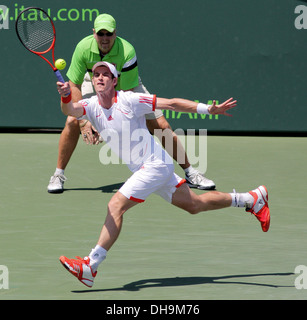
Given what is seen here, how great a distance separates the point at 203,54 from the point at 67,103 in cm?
700

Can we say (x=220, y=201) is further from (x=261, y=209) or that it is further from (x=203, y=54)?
(x=203, y=54)

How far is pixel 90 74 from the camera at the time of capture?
952cm

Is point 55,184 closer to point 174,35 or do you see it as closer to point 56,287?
point 56,287

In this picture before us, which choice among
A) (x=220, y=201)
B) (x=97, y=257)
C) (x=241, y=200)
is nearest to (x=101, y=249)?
(x=97, y=257)

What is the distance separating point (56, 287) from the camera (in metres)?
6.04

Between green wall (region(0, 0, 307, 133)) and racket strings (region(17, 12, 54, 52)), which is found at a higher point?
green wall (region(0, 0, 307, 133))

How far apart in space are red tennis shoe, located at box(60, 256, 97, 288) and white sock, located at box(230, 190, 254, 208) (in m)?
1.50

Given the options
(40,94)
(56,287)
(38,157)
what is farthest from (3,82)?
(56,287)

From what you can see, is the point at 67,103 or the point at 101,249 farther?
the point at 67,103

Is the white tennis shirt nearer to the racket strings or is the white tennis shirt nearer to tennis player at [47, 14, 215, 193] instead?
the racket strings

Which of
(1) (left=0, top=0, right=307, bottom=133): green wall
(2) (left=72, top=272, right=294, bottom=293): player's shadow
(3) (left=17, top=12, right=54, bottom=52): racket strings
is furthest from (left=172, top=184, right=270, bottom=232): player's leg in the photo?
(1) (left=0, top=0, right=307, bottom=133): green wall

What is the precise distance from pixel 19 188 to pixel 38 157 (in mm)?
2058

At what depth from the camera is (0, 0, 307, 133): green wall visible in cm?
1324

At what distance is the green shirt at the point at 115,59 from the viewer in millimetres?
9422
